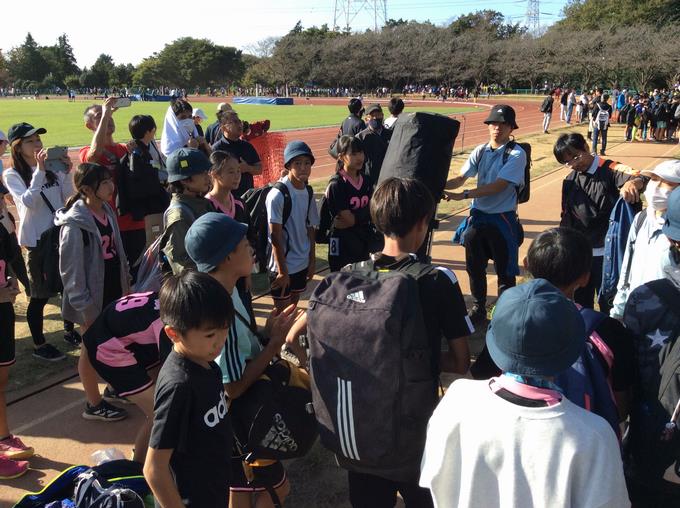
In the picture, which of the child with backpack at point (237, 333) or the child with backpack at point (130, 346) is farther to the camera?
the child with backpack at point (130, 346)

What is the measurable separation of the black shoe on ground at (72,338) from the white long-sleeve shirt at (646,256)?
4.50m

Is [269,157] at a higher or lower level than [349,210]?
higher

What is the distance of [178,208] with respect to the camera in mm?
3426

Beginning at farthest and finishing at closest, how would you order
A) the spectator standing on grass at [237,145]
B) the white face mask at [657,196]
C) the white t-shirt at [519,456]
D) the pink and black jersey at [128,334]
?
the spectator standing on grass at [237,145], the white face mask at [657,196], the pink and black jersey at [128,334], the white t-shirt at [519,456]

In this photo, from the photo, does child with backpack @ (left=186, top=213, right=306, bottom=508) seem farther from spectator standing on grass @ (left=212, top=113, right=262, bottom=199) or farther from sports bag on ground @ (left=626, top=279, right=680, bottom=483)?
spectator standing on grass @ (left=212, top=113, right=262, bottom=199)

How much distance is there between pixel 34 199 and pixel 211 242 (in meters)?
3.57

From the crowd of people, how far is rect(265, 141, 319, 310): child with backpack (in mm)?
18

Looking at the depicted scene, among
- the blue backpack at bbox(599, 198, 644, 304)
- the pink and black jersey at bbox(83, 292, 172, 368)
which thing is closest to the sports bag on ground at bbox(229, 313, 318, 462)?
the pink and black jersey at bbox(83, 292, 172, 368)

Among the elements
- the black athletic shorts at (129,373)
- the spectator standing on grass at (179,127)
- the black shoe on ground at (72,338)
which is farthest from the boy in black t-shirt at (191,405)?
the spectator standing on grass at (179,127)

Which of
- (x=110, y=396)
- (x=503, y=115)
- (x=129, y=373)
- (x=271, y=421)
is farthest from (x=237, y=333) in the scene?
(x=503, y=115)

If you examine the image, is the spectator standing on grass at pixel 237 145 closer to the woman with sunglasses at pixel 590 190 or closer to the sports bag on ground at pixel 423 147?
the sports bag on ground at pixel 423 147

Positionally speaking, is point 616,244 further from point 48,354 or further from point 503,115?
point 48,354

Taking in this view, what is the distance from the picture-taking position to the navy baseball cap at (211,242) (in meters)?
2.35

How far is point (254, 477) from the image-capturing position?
2498 mm
